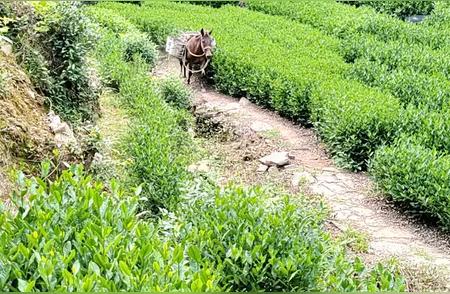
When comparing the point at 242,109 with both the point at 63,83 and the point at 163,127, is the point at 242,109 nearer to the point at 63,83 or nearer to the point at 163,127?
the point at 163,127

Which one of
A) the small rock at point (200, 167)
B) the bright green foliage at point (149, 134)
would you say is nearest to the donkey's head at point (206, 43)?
the bright green foliage at point (149, 134)

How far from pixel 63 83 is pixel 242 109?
176 inches

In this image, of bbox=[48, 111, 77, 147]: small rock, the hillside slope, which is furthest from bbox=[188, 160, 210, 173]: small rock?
the hillside slope

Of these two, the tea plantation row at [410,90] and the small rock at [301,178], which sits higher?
the tea plantation row at [410,90]

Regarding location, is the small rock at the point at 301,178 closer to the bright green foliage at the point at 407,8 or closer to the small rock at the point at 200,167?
the small rock at the point at 200,167

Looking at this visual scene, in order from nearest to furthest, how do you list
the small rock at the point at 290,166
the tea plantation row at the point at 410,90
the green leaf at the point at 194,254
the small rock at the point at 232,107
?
the green leaf at the point at 194,254, the tea plantation row at the point at 410,90, the small rock at the point at 290,166, the small rock at the point at 232,107

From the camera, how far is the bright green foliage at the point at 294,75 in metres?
8.66

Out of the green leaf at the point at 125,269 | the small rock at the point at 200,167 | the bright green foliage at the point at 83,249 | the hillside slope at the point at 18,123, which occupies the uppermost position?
the green leaf at the point at 125,269

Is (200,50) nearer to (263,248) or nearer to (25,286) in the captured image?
(263,248)

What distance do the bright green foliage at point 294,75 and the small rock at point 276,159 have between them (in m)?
0.77

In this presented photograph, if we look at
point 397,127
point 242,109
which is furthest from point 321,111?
point 242,109

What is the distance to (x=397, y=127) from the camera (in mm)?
8562

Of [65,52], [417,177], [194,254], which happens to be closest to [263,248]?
[194,254]

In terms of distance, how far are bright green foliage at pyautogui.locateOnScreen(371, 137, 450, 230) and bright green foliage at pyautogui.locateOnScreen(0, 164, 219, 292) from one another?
3.76m
